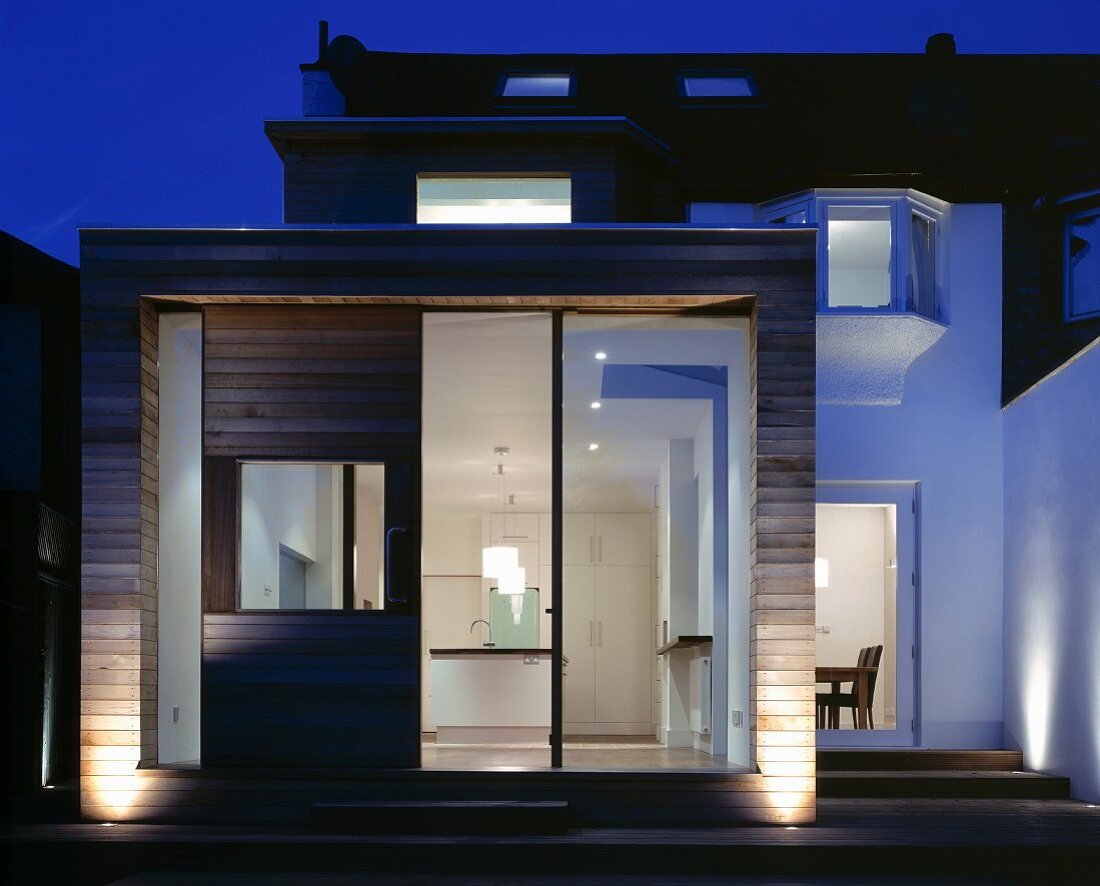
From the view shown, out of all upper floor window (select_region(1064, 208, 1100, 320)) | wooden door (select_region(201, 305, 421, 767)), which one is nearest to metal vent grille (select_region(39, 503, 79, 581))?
wooden door (select_region(201, 305, 421, 767))

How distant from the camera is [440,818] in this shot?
7.05 meters

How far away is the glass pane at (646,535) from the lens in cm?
844

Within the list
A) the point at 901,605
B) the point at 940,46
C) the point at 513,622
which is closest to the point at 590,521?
the point at 513,622

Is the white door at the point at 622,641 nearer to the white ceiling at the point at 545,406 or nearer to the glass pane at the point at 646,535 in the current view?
the glass pane at the point at 646,535

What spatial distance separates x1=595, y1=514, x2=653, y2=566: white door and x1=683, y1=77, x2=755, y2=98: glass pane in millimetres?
4732

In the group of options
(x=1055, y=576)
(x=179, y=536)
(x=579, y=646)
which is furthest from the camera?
(x=579, y=646)

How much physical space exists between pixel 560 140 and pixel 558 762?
682 cm

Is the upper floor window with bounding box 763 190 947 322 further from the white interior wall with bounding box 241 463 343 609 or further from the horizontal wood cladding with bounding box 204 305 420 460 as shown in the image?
the white interior wall with bounding box 241 463 343 609

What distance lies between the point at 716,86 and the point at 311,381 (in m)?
8.12

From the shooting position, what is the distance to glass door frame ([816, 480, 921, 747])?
10055mm

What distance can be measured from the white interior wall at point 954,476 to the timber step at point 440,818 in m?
4.37

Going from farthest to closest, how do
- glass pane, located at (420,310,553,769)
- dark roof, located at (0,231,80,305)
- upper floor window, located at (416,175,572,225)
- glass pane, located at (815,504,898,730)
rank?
glass pane, located at (815,504,898,730)
upper floor window, located at (416,175,572,225)
dark roof, located at (0,231,80,305)
glass pane, located at (420,310,553,769)

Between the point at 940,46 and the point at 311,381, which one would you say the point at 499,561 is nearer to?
the point at 311,381

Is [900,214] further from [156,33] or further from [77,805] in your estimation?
[156,33]
